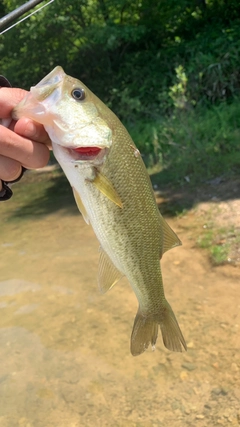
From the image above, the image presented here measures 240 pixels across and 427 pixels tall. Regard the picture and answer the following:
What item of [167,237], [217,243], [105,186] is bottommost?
[217,243]

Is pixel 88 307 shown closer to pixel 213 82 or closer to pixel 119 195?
pixel 119 195

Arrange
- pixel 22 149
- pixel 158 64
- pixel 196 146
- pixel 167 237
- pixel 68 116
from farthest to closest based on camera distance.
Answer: pixel 158 64 < pixel 196 146 < pixel 167 237 < pixel 22 149 < pixel 68 116

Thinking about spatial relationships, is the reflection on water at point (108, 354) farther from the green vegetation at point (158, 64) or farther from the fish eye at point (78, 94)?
the green vegetation at point (158, 64)

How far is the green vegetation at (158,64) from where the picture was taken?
336 inches

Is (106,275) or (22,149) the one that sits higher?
(22,149)

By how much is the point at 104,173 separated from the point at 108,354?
8.47ft

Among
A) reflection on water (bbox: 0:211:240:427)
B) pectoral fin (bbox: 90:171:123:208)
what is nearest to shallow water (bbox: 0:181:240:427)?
reflection on water (bbox: 0:211:240:427)

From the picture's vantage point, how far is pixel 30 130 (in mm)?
1778

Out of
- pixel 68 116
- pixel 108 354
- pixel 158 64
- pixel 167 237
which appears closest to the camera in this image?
A: pixel 68 116

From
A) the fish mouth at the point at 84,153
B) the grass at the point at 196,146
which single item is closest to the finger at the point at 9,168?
the fish mouth at the point at 84,153

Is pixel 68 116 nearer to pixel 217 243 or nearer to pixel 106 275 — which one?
pixel 106 275

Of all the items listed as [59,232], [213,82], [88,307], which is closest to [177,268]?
[88,307]

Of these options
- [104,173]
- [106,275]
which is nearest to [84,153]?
Answer: [104,173]

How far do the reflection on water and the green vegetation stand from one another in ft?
11.3
